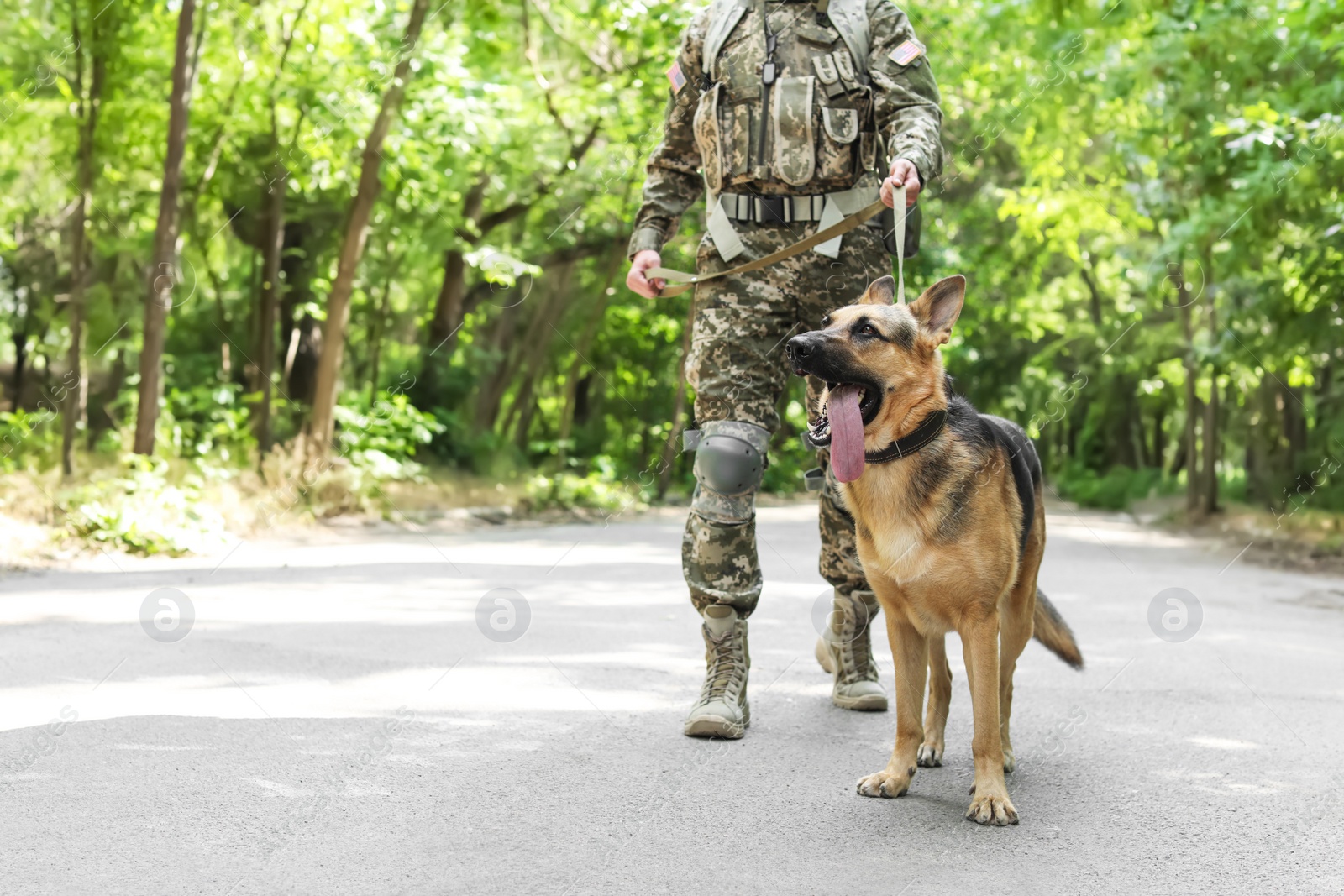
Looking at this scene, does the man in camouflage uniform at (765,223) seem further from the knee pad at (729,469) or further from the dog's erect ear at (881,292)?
the dog's erect ear at (881,292)

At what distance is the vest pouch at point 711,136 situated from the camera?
15.9ft

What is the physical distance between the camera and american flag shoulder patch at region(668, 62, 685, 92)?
5.15 meters

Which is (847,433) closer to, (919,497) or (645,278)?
(919,497)

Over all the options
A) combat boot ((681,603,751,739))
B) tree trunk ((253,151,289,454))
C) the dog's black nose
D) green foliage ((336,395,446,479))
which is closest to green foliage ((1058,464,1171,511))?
green foliage ((336,395,446,479))

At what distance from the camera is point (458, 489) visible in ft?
54.1

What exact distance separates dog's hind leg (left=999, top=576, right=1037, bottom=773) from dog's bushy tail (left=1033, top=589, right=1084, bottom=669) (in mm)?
296

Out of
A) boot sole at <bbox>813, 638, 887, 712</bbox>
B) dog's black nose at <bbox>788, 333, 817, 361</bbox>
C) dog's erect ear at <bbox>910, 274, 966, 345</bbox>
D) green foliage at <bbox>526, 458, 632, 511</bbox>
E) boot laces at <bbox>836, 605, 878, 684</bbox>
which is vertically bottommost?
green foliage at <bbox>526, 458, 632, 511</bbox>

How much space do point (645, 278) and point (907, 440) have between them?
59.0 inches

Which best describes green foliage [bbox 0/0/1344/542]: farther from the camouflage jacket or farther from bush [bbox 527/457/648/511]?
the camouflage jacket

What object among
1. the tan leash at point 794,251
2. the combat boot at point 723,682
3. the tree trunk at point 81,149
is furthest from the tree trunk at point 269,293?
the combat boot at point 723,682

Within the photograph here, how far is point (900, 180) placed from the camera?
4.25 m

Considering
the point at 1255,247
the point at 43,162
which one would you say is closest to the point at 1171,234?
the point at 1255,247

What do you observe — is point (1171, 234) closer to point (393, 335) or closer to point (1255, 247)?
point (1255, 247)

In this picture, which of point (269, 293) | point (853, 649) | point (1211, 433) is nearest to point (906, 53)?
point (853, 649)
